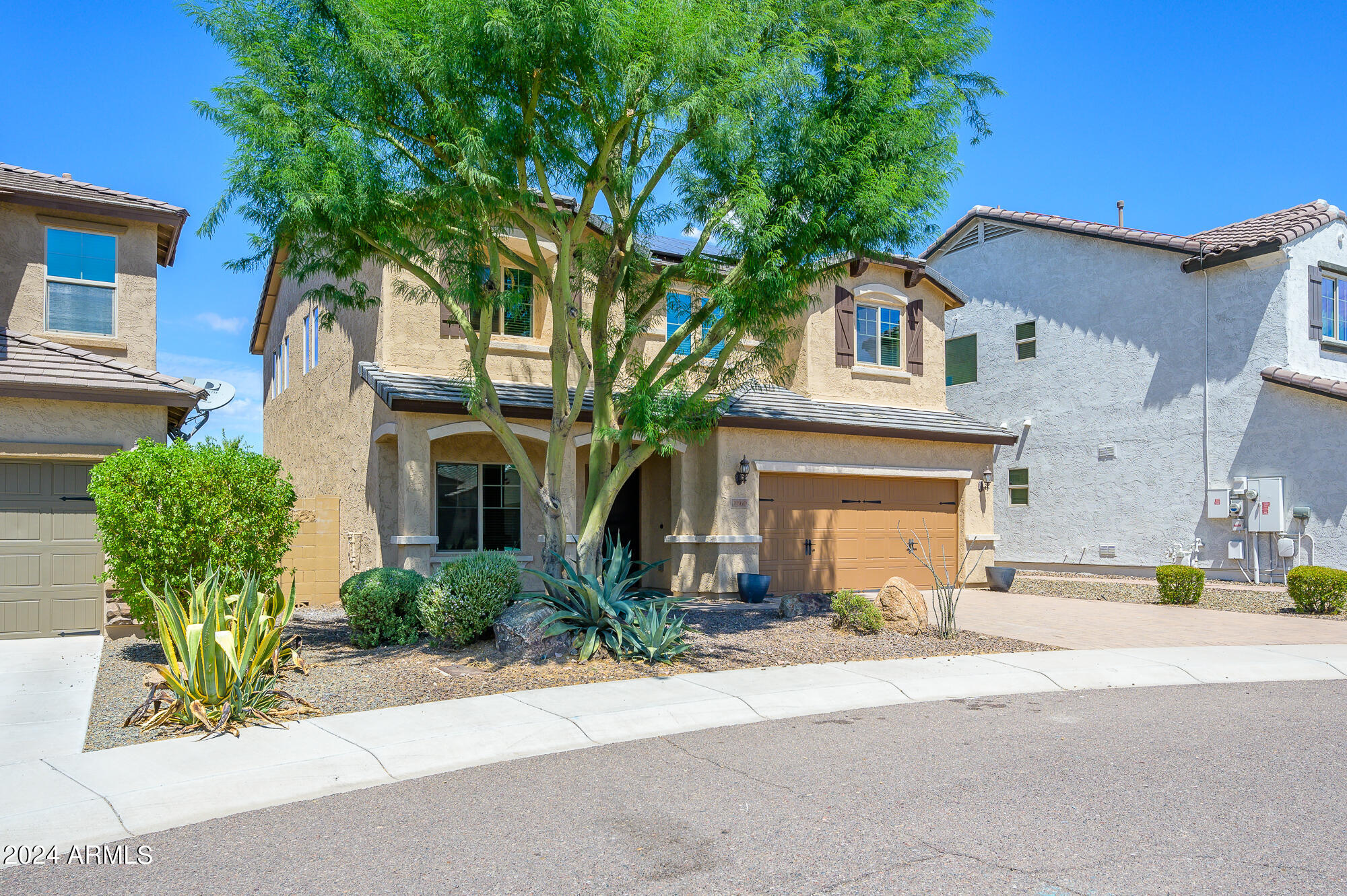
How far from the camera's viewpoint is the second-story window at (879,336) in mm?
19562

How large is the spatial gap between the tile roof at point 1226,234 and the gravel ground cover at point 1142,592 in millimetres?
6601

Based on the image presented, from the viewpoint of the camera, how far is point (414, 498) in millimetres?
14234

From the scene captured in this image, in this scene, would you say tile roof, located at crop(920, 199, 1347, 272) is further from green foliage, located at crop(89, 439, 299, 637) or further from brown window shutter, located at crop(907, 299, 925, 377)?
green foliage, located at crop(89, 439, 299, 637)

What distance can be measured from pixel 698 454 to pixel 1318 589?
1001 cm

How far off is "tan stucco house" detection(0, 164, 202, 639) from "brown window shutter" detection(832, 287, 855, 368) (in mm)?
11525

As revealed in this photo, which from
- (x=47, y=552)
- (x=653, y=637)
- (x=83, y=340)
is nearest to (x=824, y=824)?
(x=653, y=637)

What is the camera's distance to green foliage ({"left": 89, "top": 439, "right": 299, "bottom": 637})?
10.4 metres

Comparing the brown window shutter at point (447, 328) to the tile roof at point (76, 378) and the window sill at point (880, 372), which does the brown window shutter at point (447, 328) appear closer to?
the tile roof at point (76, 378)

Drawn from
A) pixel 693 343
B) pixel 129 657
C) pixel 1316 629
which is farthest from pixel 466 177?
pixel 1316 629

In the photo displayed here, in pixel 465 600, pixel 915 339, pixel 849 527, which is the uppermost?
pixel 915 339

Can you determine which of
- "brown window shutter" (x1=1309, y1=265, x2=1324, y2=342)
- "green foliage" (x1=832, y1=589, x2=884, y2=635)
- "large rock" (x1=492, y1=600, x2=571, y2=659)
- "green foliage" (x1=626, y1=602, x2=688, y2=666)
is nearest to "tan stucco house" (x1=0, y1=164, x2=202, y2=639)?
"large rock" (x1=492, y1=600, x2=571, y2=659)

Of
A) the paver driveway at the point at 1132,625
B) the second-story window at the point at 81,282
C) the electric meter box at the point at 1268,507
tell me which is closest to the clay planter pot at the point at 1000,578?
the paver driveway at the point at 1132,625

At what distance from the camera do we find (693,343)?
43.2ft

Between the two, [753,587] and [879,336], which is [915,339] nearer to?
[879,336]
